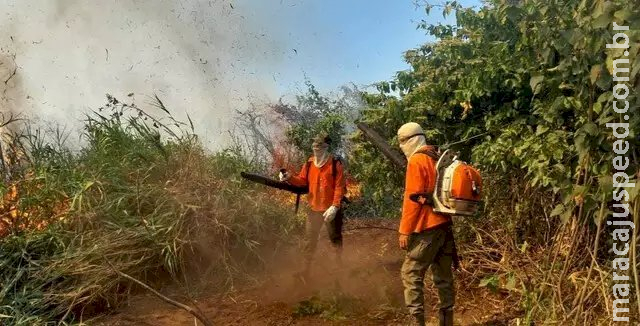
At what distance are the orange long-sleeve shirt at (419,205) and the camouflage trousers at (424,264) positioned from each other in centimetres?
8

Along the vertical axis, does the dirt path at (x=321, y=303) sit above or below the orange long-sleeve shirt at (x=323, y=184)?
below

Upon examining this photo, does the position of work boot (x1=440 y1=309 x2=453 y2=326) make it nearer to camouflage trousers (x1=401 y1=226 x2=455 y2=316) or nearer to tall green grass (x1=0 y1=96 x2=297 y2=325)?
camouflage trousers (x1=401 y1=226 x2=455 y2=316)

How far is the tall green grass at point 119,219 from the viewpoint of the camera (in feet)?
16.1

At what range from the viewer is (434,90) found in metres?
5.68

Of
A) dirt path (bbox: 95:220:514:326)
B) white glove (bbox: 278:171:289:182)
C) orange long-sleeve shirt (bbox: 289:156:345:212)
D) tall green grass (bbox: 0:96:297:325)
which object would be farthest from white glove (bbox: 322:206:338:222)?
tall green grass (bbox: 0:96:297:325)

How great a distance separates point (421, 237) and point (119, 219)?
3362mm

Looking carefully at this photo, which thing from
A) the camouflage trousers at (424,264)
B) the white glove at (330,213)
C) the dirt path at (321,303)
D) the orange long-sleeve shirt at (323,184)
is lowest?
the dirt path at (321,303)

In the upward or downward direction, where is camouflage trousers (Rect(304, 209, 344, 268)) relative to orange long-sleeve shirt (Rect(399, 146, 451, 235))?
downward

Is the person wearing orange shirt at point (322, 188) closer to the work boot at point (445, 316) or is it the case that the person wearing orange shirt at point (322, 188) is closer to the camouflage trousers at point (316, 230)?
the camouflage trousers at point (316, 230)

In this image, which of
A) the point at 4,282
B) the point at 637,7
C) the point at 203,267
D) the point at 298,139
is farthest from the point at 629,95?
the point at 298,139

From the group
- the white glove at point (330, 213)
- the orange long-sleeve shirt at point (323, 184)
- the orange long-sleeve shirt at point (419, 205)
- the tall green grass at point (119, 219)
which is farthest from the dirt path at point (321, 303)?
the orange long-sleeve shirt at point (419, 205)

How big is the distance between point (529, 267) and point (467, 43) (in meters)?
2.37

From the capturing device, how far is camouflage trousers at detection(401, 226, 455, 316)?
414 centimetres

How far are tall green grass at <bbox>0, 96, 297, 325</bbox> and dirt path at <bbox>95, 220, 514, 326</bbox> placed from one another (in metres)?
0.35
